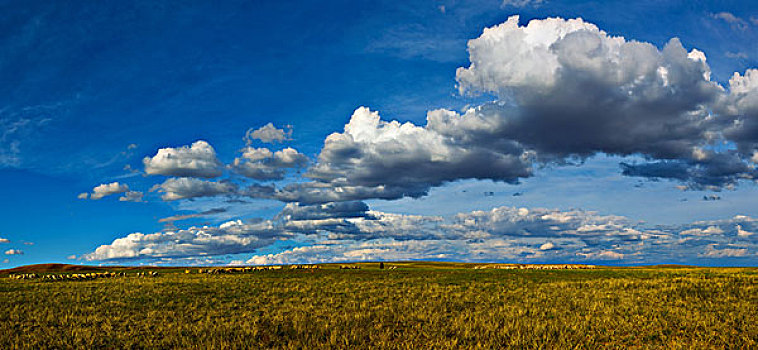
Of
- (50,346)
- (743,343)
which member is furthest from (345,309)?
(743,343)

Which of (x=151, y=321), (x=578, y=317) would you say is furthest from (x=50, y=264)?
(x=578, y=317)

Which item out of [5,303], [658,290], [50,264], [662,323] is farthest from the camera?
[50,264]

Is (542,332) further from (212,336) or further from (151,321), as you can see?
(151,321)

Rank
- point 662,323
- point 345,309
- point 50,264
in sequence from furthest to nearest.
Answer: point 50,264 → point 345,309 → point 662,323

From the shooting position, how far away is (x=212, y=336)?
15.5 meters

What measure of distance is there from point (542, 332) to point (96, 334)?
53.5 feet

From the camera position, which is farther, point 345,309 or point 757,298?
point 757,298

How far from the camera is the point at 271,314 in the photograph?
67.8ft

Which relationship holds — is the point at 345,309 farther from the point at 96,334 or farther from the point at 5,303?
the point at 5,303

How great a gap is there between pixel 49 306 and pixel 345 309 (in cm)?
1665

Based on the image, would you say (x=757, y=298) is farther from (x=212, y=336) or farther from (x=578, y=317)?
(x=212, y=336)

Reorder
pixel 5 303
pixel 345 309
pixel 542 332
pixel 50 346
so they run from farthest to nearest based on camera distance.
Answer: pixel 5 303 < pixel 345 309 < pixel 542 332 < pixel 50 346

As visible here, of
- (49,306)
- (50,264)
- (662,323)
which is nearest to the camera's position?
(662,323)

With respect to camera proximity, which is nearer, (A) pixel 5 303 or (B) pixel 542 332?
(B) pixel 542 332
